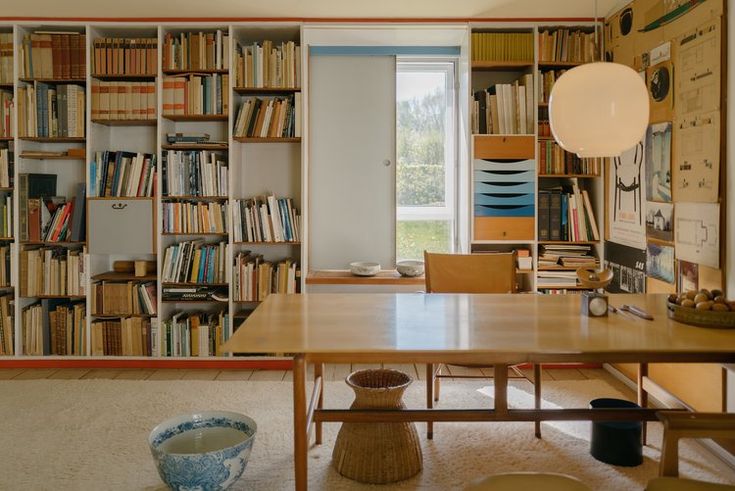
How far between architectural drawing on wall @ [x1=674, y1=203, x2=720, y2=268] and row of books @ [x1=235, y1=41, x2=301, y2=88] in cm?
259

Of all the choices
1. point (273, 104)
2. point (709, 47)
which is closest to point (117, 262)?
point (273, 104)

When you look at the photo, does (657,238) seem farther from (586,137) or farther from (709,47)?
(586,137)

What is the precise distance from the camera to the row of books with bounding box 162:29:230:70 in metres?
4.27

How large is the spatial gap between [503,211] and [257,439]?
89.9 inches

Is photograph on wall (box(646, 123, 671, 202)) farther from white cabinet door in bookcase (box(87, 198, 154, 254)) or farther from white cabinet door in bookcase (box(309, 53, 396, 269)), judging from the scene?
white cabinet door in bookcase (box(87, 198, 154, 254))

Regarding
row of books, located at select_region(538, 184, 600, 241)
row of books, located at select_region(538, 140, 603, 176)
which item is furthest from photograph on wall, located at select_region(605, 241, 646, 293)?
row of books, located at select_region(538, 140, 603, 176)

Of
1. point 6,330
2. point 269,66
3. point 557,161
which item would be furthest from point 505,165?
point 6,330

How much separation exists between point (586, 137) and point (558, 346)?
74 centimetres

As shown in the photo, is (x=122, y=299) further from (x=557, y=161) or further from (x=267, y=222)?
(x=557, y=161)

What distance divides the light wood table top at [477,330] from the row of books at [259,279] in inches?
62.1

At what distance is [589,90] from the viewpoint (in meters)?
2.11

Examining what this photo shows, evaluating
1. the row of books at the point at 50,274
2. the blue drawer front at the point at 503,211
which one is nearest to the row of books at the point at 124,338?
the row of books at the point at 50,274

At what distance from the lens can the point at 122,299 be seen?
171 inches

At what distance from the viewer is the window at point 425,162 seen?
486 centimetres
